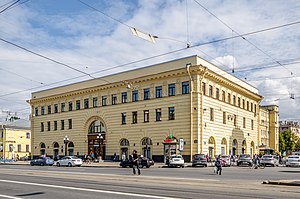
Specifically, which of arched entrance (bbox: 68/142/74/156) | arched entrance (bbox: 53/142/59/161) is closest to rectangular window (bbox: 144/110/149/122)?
arched entrance (bbox: 68/142/74/156)

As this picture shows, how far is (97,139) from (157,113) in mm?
13438

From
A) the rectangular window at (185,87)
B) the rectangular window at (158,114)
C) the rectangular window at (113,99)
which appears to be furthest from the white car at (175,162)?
the rectangular window at (113,99)

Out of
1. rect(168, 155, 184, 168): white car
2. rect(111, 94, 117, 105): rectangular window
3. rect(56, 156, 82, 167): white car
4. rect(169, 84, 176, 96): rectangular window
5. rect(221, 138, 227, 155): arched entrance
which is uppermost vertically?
rect(169, 84, 176, 96): rectangular window

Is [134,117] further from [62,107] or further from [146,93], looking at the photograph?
[62,107]

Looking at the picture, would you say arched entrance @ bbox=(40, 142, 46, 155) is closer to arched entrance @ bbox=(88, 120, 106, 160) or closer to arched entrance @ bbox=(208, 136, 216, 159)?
arched entrance @ bbox=(88, 120, 106, 160)

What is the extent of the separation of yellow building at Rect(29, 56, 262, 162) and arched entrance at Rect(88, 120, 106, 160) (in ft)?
0.53

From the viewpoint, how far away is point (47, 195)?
14430mm

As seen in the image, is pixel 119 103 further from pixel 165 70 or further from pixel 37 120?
pixel 37 120

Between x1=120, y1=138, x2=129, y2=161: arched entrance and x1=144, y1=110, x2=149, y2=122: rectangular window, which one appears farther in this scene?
x1=120, y1=138, x2=129, y2=161: arched entrance

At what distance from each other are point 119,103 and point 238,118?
19.0 m

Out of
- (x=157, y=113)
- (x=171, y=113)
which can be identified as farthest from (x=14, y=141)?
(x=171, y=113)

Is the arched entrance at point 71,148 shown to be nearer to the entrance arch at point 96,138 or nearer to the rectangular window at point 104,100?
the entrance arch at point 96,138

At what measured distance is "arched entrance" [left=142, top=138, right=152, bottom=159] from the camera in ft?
174

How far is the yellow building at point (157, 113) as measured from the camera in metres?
→ 48.9
